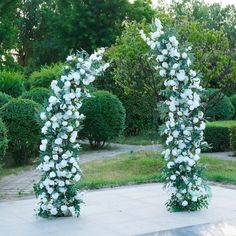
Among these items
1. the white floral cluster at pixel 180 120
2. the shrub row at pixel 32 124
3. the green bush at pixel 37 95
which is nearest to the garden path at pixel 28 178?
the shrub row at pixel 32 124

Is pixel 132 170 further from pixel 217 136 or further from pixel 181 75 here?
pixel 181 75

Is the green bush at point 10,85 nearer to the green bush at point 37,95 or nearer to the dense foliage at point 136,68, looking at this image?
the green bush at point 37,95

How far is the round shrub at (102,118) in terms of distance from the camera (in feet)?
46.3

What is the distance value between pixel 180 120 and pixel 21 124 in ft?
17.3

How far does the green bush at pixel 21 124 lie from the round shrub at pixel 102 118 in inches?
106

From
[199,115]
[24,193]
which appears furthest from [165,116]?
[24,193]

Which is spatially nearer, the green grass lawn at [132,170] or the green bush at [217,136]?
the green grass lawn at [132,170]

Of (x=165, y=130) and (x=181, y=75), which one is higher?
(x=181, y=75)

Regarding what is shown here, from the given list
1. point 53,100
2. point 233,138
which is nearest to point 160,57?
point 53,100

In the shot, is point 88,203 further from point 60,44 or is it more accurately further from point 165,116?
point 60,44

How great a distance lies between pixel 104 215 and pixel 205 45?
20.3 ft

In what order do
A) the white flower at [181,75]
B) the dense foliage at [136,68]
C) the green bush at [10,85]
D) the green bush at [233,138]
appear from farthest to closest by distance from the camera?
the green bush at [10,85] → the green bush at [233,138] → the dense foliage at [136,68] → the white flower at [181,75]

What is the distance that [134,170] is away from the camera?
1098 cm

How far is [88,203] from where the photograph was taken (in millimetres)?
7668
